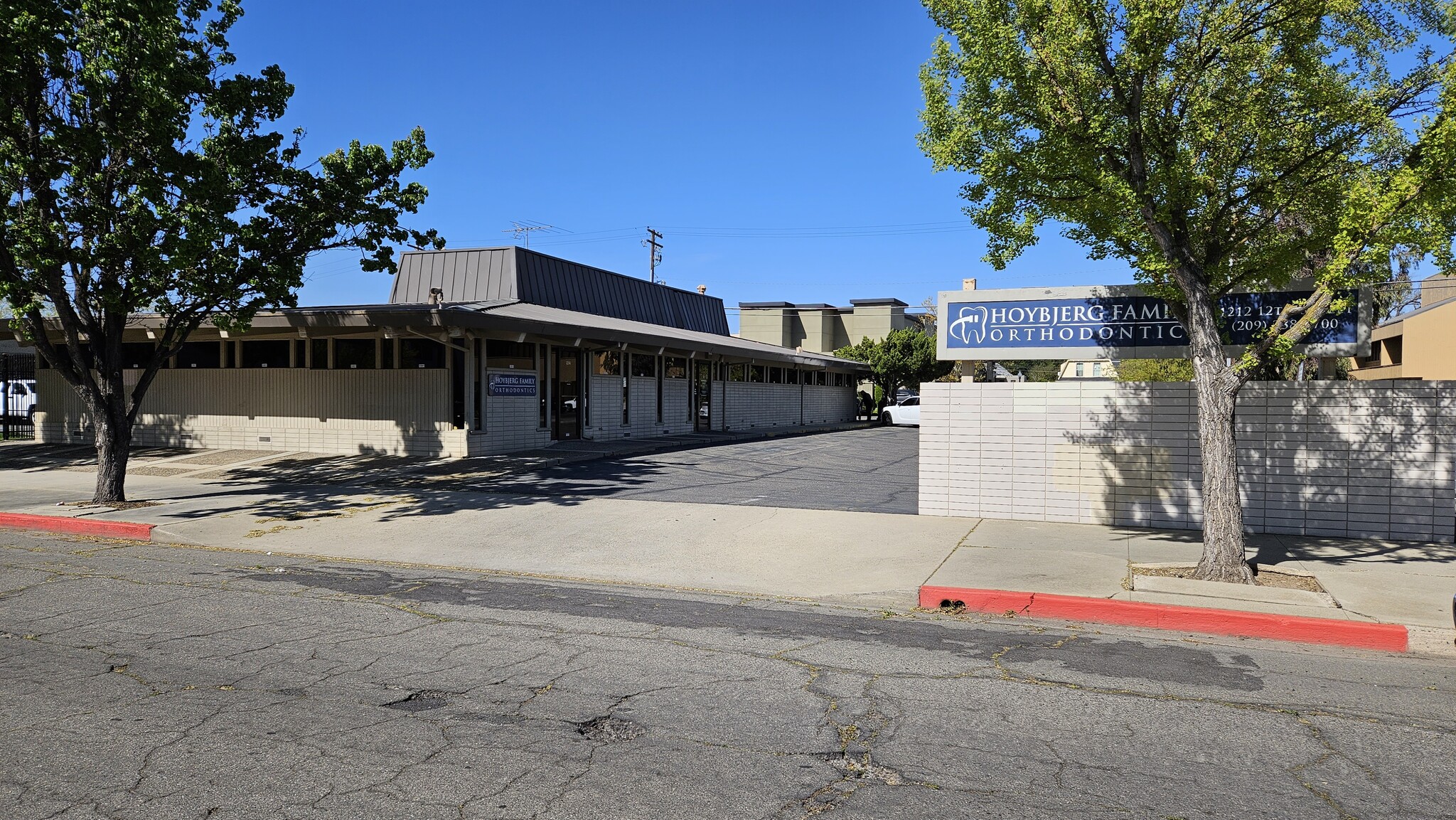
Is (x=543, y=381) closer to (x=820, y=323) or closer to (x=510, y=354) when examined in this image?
(x=510, y=354)

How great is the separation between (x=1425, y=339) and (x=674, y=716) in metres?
34.0

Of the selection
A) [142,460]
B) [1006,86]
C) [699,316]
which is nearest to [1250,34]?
[1006,86]

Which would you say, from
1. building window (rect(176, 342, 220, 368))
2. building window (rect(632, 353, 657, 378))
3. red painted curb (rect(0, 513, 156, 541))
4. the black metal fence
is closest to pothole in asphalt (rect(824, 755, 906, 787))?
red painted curb (rect(0, 513, 156, 541))

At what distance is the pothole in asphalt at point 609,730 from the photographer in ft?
15.9

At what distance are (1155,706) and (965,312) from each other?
8.36 m

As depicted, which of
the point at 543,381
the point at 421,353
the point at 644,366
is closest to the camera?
the point at 421,353

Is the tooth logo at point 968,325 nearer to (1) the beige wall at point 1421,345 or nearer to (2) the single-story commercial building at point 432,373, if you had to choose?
(2) the single-story commercial building at point 432,373

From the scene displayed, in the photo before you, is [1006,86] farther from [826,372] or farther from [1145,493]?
[826,372]

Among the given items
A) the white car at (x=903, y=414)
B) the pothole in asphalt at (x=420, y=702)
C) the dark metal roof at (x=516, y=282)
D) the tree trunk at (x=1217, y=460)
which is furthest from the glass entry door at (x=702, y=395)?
the pothole in asphalt at (x=420, y=702)

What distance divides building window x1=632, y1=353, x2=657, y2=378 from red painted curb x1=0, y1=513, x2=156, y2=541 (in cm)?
1710

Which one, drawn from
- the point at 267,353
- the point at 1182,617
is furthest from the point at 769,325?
the point at 1182,617

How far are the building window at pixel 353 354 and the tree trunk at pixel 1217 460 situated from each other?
18621 mm

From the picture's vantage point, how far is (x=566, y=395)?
25188mm

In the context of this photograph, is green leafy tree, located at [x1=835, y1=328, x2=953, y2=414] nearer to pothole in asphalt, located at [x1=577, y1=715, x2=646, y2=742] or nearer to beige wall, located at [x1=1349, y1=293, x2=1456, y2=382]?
beige wall, located at [x1=1349, y1=293, x2=1456, y2=382]
